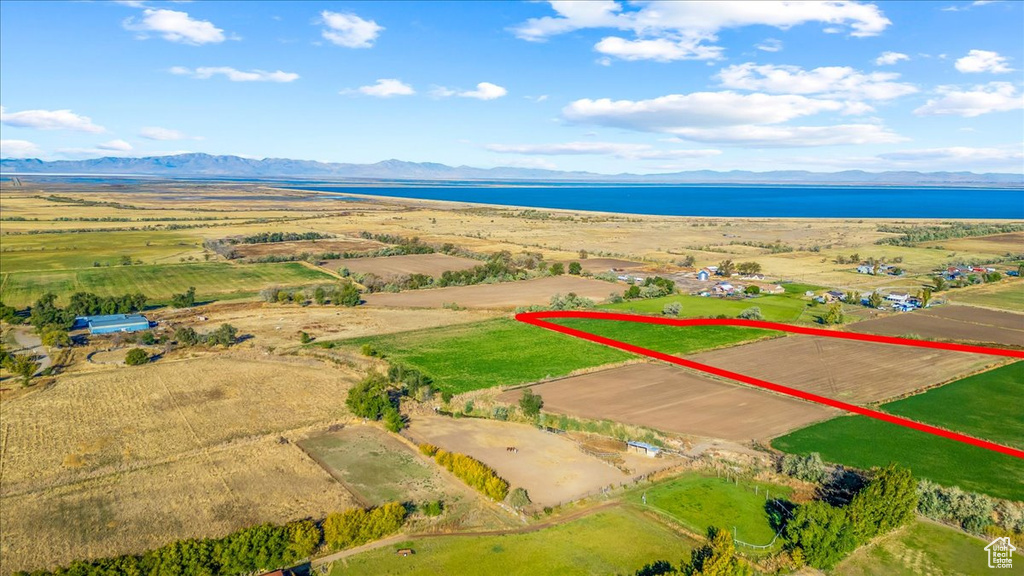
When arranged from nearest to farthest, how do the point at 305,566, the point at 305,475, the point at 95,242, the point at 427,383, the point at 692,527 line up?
the point at 305,566, the point at 692,527, the point at 305,475, the point at 427,383, the point at 95,242

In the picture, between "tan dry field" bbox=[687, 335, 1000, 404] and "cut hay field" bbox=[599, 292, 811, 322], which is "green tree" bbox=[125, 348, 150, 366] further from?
"tan dry field" bbox=[687, 335, 1000, 404]

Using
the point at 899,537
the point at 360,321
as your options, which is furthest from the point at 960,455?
the point at 360,321

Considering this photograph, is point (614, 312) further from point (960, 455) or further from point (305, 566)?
point (305, 566)

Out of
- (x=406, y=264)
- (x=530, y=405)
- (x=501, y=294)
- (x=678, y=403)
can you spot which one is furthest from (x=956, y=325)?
(x=406, y=264)

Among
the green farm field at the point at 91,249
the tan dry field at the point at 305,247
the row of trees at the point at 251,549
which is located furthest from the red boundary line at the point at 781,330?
the green farm field at the point at 91,249

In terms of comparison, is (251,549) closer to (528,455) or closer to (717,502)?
(528,455)

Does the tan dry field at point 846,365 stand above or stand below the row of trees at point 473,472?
above

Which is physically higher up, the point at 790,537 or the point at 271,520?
the point at 790,537

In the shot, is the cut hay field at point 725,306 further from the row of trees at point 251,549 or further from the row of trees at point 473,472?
the row of trees at point 251,549
